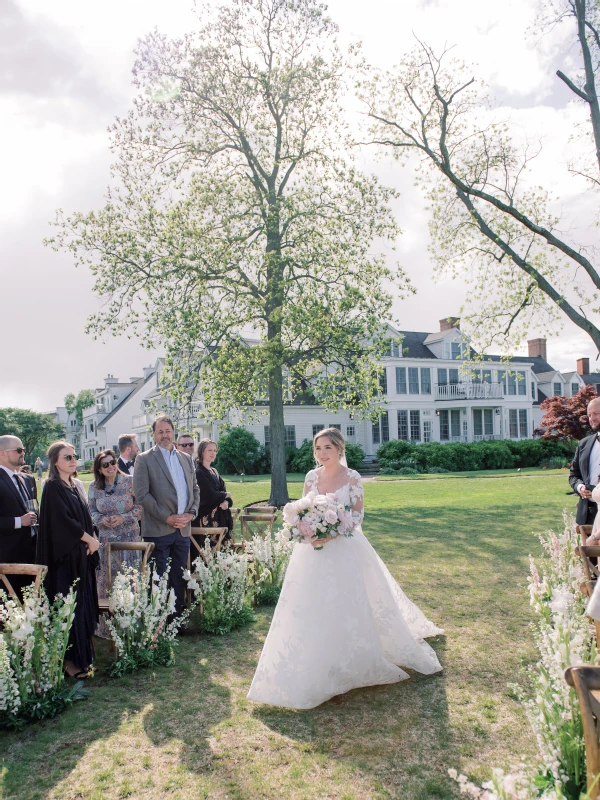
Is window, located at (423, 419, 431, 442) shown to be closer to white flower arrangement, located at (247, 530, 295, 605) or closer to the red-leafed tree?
the red-leafed tree

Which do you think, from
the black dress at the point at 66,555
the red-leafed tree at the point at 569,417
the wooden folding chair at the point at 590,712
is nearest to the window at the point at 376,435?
the red-leafed tree at the point at 569,417

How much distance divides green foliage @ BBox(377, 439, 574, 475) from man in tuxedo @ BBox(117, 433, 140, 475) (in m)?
27.1

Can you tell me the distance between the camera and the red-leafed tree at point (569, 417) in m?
31.8

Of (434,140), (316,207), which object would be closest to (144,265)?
(316,207)

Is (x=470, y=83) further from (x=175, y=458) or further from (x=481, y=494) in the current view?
(x=175, y=458)

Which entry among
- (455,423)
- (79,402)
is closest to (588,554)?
(455,423)

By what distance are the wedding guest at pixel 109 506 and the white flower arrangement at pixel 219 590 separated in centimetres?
78

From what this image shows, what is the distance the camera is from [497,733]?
4.35m

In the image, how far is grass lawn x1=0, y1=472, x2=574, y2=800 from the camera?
380 centimetres

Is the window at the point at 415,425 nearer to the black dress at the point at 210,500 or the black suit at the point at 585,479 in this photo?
the black dress at the point at 210,500

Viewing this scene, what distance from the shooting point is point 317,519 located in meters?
5.27

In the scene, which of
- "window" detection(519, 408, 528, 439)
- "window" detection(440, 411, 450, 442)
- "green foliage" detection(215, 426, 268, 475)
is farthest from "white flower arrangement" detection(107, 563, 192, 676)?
"window" detection(519, 408, 528, 439)

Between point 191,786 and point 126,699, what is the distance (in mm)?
1610

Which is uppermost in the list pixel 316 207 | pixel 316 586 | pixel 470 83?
pixel 470 83
